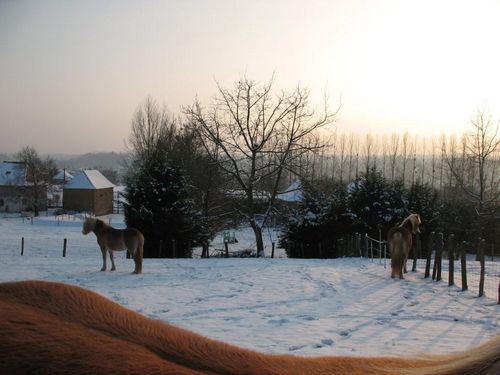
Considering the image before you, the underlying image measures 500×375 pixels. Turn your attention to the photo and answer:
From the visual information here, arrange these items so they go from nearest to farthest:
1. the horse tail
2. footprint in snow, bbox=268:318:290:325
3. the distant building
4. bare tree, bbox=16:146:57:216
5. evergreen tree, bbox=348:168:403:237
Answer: the horse tail < footprint in snow, bbox=268:318:290:325 < evergreen tree, bbox=348:168:403:237 < bare tree, bbox=16:146:57:216 < the distant building

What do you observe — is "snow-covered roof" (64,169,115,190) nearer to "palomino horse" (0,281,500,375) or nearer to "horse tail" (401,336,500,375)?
"palomino horse" (0,281,500,375)

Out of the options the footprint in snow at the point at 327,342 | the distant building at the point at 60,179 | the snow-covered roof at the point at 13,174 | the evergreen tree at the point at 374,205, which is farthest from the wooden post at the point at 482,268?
the snow-covered roof at the point at 13,174

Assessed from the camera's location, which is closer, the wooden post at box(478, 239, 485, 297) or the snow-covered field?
the snow-covered field

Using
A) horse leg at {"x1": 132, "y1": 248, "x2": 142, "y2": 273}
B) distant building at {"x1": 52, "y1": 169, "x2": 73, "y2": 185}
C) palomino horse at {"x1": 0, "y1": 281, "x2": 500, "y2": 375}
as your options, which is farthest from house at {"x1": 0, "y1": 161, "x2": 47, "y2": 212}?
palomino horse at {"x1": 0, "y1": 281, "x2": 500, "y2": 375}

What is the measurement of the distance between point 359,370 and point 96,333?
28.5 inches

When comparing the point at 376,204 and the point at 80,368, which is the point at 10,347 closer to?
the point at 80,368

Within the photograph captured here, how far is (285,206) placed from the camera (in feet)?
75.2

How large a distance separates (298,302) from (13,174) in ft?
177

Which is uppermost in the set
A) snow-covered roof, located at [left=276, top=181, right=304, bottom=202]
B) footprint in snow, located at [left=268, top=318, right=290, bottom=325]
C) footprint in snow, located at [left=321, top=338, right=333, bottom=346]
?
snow-covered roof, located at [left=276, top=181, right=304, bottom=202]

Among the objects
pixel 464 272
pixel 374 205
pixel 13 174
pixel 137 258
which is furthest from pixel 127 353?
pixel 13 174

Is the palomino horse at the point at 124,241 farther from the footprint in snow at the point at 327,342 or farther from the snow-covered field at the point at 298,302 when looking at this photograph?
the footprint in snow at the point at 327,342

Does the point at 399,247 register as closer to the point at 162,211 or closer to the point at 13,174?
the point at 162,211

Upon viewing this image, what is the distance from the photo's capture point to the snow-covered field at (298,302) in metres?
5.90

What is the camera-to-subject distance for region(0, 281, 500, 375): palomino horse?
100 cm
